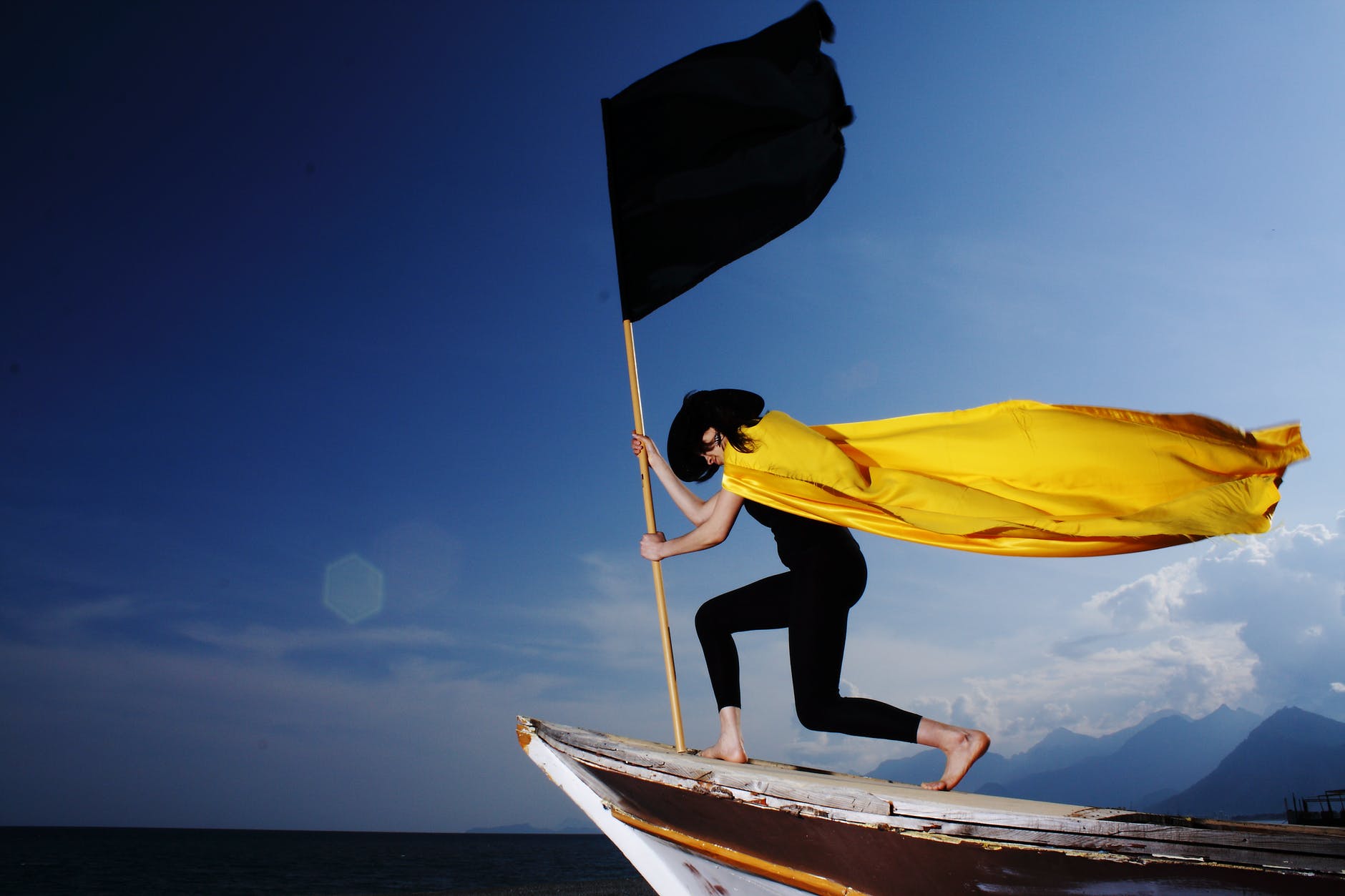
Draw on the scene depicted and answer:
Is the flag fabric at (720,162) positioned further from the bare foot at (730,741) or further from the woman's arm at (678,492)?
the bare foot at (730,741)

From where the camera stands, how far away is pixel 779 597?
3.46 meters

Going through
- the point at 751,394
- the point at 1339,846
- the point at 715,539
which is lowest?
the point at 1339,846

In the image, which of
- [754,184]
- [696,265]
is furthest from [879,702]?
[754,184]

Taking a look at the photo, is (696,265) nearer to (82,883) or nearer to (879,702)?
(879,702)

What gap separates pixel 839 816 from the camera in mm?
2322

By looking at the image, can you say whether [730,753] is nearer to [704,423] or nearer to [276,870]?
[704,423]

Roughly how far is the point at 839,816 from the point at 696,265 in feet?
10.2

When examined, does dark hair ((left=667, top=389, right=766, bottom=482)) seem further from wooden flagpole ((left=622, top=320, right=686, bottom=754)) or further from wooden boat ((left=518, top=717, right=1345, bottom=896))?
wooden boat ((left=518, top=717, right=1345, bottom=896))

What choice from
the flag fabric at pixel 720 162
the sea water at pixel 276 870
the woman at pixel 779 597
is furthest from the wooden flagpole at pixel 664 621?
the sea water at pixel 276 870

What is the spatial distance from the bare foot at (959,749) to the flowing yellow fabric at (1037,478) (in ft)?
2.38

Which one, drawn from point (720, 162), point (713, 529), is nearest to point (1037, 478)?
point (713, 529)

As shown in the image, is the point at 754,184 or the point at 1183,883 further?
Result: the point at 754,184

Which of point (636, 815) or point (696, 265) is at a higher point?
point (696, 265)

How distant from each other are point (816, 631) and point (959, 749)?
26.6 inches
